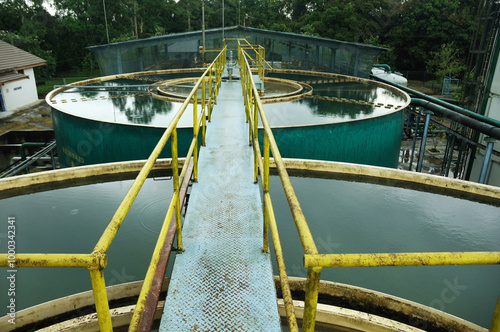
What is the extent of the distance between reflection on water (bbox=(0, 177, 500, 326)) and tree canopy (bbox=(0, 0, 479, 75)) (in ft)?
101

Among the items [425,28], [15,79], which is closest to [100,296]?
[15,79]

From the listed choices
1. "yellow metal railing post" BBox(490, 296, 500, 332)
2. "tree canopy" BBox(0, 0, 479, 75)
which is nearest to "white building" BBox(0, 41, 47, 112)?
"tree canopy" BBox(0, 0, 479, 75)

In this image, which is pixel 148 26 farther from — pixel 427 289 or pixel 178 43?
pixel 427 289

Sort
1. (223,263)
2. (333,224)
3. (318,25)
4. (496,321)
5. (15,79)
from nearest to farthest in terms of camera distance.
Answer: (496,321) → (223,263) → (333,224) → (15,79) → (318,25)

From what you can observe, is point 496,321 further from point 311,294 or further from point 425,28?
point 425,28

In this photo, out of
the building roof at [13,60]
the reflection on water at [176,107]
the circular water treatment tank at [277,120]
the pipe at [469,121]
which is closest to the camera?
the circular water treatment tank at [277,120]

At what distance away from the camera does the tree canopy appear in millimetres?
35219

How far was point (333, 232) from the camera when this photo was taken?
4309 mm

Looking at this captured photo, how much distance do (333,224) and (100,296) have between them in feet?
11.6

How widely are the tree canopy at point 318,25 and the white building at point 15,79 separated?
891cm

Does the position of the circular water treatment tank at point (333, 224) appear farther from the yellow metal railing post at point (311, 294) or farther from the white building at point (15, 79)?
the white building at point (15, 79)

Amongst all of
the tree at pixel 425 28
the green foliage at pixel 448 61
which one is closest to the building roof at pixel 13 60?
the green foliage at pixel 448 61

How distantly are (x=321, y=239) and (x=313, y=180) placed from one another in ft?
4.99

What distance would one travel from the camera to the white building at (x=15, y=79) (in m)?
20.2
